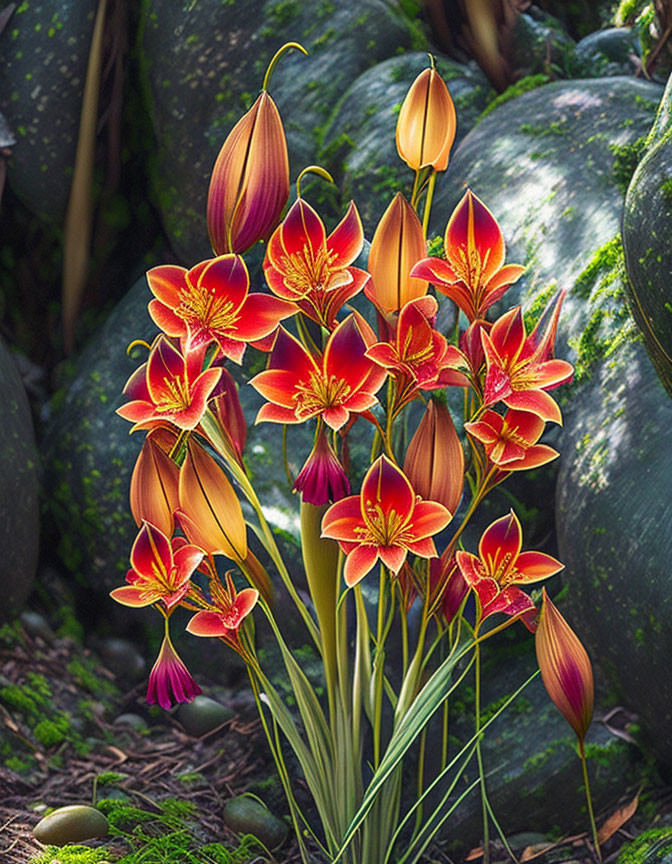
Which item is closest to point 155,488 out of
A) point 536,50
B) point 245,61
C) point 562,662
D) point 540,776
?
point 562,662

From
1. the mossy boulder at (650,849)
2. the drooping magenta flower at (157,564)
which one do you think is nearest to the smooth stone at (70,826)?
the drooping magenta flower at (157,564)

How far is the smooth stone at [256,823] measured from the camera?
180cm

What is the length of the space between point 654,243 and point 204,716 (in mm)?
1407

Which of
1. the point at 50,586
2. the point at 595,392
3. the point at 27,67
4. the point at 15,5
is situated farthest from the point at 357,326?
the point at 15,5

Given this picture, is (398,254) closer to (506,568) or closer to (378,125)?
(506,568)

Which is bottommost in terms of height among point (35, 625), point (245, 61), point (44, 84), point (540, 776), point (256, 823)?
point (540, 776)

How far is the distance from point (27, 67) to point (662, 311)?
6.04 ft

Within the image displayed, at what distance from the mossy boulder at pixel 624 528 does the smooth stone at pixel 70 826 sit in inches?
37.3

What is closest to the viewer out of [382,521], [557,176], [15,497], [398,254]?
[382,521]

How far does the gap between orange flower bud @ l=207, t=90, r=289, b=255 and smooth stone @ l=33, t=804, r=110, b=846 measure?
3.27ft

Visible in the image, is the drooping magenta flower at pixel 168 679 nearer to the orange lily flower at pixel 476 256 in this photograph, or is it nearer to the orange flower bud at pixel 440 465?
the orange flower bud at pixel 440 465

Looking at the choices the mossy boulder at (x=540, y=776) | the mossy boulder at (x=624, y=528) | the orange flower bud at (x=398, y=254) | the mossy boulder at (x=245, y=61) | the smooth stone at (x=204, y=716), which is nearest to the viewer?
the orange flower bud at (x=398, y=254)

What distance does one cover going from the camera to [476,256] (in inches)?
58.3

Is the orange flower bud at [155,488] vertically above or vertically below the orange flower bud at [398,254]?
below
